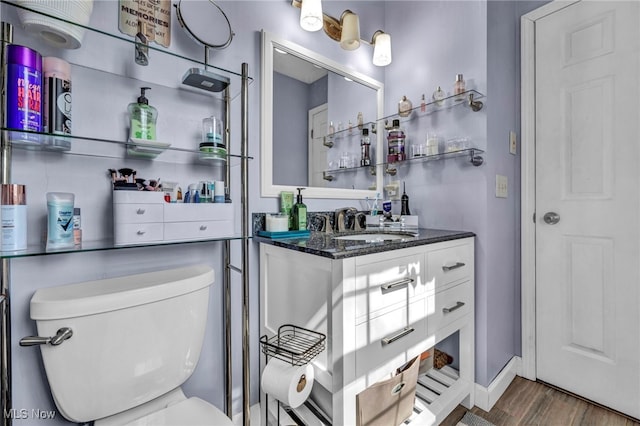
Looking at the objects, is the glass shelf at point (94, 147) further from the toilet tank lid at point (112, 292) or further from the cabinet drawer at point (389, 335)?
the cabinet drawer at point (389, 335)

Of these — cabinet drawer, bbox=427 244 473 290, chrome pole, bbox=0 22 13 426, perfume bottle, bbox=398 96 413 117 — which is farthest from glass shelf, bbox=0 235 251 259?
perfume bottle, bbox=398 96 413 117

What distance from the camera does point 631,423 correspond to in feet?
4.72

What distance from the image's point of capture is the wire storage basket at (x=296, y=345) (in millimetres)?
996

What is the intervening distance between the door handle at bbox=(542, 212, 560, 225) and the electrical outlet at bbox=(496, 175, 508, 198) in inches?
10.7

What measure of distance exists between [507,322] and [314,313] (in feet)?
4.30

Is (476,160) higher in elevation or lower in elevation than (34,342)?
higher

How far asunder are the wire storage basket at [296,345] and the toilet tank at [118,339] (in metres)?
0.27

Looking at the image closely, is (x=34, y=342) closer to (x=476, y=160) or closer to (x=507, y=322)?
(x=476, y=160)

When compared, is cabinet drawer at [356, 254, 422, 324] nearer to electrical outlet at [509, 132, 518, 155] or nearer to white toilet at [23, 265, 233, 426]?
white toilet at [23, 265, 233, 426]

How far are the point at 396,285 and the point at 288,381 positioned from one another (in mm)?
497

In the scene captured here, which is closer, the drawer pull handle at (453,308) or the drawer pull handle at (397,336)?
the drawer pull handle at (397,336)

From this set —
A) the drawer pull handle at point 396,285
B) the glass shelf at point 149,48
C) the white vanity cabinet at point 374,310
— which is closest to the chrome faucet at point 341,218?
the white vanity cabinet at point 374,310

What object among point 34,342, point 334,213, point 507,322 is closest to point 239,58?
point 334,213

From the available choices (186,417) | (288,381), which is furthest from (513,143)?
(186,417)
